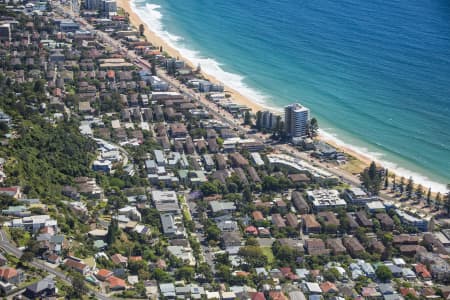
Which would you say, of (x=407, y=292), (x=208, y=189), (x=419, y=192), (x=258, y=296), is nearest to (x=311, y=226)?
(x=208, y=189)

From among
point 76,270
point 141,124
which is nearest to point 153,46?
point 141,124

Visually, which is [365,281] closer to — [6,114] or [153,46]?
[6,114]

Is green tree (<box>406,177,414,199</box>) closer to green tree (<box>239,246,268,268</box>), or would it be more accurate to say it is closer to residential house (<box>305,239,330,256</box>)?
residential house (<box>305,239,330,256</box>)

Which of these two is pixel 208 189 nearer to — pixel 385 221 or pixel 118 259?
pixel 118 259

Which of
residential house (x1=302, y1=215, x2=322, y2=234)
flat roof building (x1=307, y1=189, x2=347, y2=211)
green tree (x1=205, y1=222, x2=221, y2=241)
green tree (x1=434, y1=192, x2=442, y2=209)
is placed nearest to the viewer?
green tree (x1=205, y1=222, x2=221, y2=241)

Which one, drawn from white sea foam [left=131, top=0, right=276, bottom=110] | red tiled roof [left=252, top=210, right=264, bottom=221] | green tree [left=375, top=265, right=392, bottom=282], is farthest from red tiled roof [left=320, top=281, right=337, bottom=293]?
white sea foam [left=131, top=0, right=276, bottom=110]
